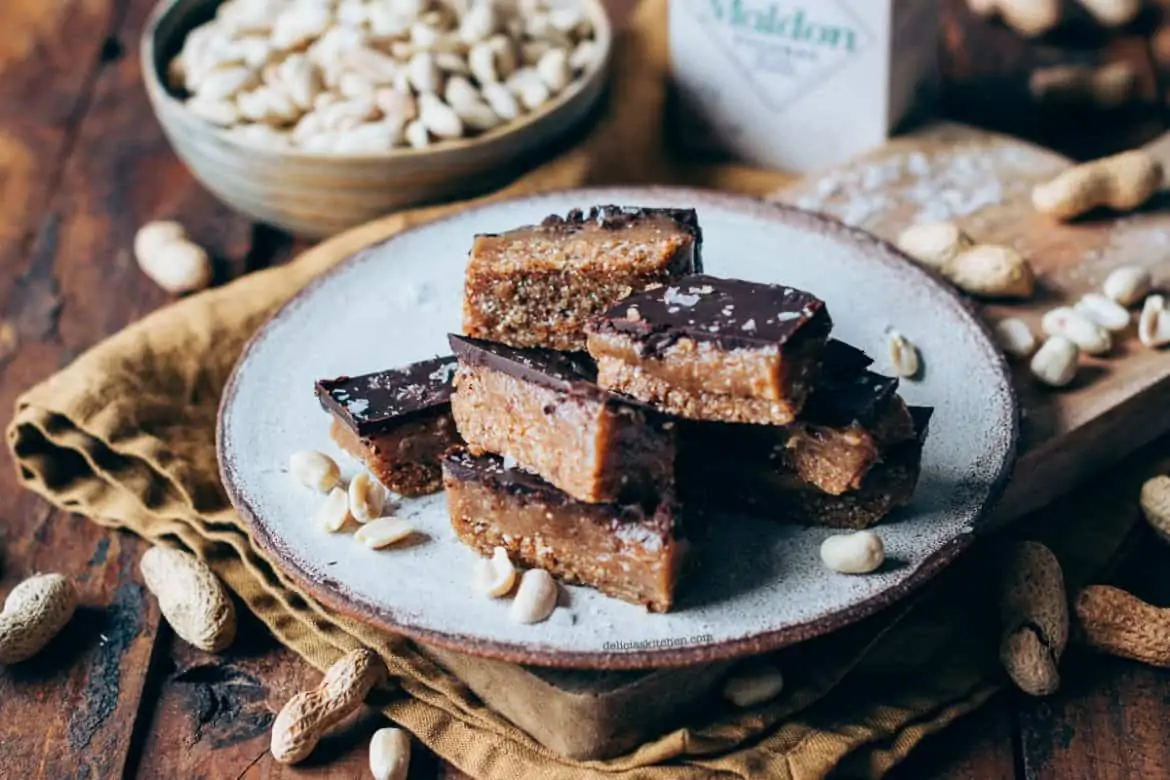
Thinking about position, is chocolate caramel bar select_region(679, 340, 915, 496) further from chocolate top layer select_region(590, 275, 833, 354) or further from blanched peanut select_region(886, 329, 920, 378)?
blanched peanut select_region(886, 329, 920, 378)

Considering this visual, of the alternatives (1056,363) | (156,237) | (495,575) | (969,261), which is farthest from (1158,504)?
(156,237)

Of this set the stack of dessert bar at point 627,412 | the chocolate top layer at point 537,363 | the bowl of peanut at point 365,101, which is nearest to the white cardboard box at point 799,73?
the bowl of peanut at point 365,101

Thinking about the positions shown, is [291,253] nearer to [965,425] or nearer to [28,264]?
[28,264]

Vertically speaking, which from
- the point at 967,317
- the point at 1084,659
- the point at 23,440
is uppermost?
the point at 967,317

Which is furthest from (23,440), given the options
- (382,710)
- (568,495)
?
(568,495)

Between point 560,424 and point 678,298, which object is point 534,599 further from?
point 678,298
